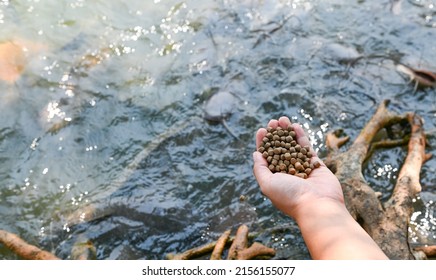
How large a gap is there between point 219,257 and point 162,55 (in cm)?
228

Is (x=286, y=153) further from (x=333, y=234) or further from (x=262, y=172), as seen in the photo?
(x=333, y=234)

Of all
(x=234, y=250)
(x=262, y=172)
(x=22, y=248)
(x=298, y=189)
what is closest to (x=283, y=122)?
(x=262, y=172)

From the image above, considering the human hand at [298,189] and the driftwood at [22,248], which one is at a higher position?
the human hand at [298,189]

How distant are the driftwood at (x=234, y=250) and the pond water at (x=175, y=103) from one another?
149mm

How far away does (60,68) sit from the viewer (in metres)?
4.73

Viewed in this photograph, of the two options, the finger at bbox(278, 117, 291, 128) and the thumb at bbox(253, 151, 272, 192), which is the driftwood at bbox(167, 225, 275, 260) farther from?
the finger at bbox(278, 117, 291, 128)

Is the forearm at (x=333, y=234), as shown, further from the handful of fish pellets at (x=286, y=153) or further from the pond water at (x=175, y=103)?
the pond water at (x=175, y=103)

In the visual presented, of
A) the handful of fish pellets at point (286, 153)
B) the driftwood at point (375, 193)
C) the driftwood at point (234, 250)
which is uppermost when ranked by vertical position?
the handful of fish pellets at point (286, 153)

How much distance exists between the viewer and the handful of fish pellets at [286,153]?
293cm

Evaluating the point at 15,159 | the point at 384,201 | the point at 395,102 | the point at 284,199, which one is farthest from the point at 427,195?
the point at 15,159

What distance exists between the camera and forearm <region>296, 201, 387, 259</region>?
7.28 feet

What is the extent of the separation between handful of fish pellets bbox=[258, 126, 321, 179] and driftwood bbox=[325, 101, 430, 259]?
1.62 feet

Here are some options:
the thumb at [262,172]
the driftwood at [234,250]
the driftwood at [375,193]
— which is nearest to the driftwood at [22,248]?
the driftwood at [234,250]
